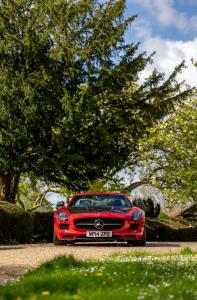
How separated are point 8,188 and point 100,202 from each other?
9340 mm

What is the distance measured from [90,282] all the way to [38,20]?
64.7ft

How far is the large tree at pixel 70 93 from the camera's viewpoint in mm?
22688

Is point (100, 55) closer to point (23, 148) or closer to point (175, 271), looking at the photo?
point (23, 148)

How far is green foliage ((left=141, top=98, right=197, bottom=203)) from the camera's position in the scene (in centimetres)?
3541

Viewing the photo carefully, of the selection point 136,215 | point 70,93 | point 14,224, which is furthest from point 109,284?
point 70,93

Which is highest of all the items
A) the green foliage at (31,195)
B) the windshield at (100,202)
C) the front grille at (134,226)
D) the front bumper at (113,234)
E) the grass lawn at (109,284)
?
the green foliage at (31,195)

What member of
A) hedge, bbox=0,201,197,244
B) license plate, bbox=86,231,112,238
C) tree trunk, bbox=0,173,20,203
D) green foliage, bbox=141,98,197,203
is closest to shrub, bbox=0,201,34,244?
hedge, bbox=0,201,197,244

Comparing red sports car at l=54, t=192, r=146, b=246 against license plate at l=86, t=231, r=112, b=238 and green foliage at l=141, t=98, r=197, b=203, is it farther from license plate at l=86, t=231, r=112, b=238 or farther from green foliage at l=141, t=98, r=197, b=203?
green foliage at l=141, t=98, r=197, b=203

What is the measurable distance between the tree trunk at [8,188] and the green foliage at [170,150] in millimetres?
11165

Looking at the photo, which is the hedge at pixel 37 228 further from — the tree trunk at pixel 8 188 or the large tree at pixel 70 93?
the tree trunk at pixel 8 188

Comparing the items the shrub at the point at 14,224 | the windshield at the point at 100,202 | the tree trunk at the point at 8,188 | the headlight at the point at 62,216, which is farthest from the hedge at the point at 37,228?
the tree trunk at the point at 8,188

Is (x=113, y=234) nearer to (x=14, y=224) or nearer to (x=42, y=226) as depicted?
(x=14, y=224)

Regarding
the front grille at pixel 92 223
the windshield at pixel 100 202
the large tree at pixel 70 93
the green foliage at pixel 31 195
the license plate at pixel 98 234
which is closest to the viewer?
the license plate at pixel 98 234

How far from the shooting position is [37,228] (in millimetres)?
20875
